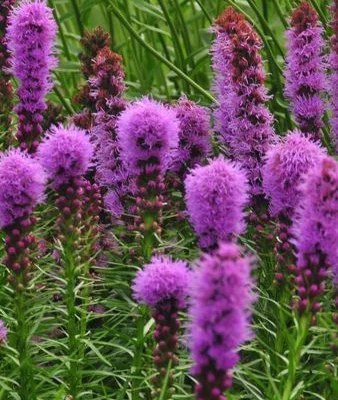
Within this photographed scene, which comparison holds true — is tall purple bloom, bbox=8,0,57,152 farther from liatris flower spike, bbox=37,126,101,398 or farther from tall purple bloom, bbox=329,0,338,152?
tall purple bloom, bbox=329,0,338,152

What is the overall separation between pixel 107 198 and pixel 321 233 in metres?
1.58

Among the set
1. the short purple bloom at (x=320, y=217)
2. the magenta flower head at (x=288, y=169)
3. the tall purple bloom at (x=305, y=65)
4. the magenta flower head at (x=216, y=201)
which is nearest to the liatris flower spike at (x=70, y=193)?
the magenta flower head at (x=216, y=201)

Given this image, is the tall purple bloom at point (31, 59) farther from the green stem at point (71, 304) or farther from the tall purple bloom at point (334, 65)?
the tall purple bloom at point (334, 65)

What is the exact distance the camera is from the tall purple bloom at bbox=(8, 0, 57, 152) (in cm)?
404

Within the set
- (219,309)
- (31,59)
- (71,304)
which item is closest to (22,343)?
(71,304)

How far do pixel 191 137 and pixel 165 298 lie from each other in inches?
54.4

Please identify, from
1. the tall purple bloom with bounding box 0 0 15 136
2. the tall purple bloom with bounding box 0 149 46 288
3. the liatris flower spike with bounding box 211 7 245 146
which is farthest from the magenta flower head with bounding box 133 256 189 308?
the tall purple bloom with bounding box 0 0 15 136

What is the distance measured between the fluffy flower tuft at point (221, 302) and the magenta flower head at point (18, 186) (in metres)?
1.06

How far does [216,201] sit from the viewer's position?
9.89 ft

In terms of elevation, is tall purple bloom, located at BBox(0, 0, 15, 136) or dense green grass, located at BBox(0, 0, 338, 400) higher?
tall purple bloom, located at BBox(0, 0, 15, 136)

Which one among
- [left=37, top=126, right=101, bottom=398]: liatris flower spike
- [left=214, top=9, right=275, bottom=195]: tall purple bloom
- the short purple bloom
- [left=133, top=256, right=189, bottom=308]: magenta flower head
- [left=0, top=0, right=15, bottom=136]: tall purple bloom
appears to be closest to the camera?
the short purple bloom

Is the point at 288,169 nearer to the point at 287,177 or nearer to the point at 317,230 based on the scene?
the point at 287,177

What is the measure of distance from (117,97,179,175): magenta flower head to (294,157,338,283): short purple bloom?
2.46ft

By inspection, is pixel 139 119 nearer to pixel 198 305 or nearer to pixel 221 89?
pixel 221 89
